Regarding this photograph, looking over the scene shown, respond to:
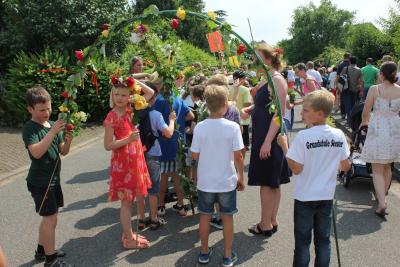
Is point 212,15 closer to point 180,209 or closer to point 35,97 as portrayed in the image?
point 35,97

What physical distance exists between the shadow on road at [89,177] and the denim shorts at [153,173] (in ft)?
8.98

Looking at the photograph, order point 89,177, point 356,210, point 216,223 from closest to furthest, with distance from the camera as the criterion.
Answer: point 216,223, point 356,210, point 89,177

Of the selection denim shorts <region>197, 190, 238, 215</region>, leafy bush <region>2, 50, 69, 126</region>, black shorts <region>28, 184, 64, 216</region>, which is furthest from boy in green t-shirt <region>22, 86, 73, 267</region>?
leafy bush <region>2, 50, 69, 126</region>

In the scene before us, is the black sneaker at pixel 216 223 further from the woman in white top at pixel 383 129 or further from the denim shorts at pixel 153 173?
the woman in white top at pixel 383 129

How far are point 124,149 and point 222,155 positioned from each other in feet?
3.57

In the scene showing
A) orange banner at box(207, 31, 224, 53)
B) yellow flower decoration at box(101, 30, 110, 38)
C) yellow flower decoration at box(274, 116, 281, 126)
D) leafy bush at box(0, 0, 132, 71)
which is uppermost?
leafy bush at box(0, 0, 132, 71)

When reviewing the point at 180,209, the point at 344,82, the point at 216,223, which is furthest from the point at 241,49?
the point at 344,82

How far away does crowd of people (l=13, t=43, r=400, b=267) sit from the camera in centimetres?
332

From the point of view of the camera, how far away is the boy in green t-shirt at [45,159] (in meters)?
3.57

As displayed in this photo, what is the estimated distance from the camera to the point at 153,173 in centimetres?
473

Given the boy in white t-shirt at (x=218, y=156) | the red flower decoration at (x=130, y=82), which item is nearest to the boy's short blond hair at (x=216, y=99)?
the boy in white t-shirt at (x=218, y=156)

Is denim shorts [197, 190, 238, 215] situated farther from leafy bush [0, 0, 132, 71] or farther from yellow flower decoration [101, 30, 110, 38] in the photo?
leafy bush [0, 0, 132, 71]

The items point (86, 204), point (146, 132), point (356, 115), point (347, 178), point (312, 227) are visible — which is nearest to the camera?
point (312, 227)

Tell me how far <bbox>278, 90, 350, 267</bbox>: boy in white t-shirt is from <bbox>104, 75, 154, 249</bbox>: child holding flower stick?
163 cm
